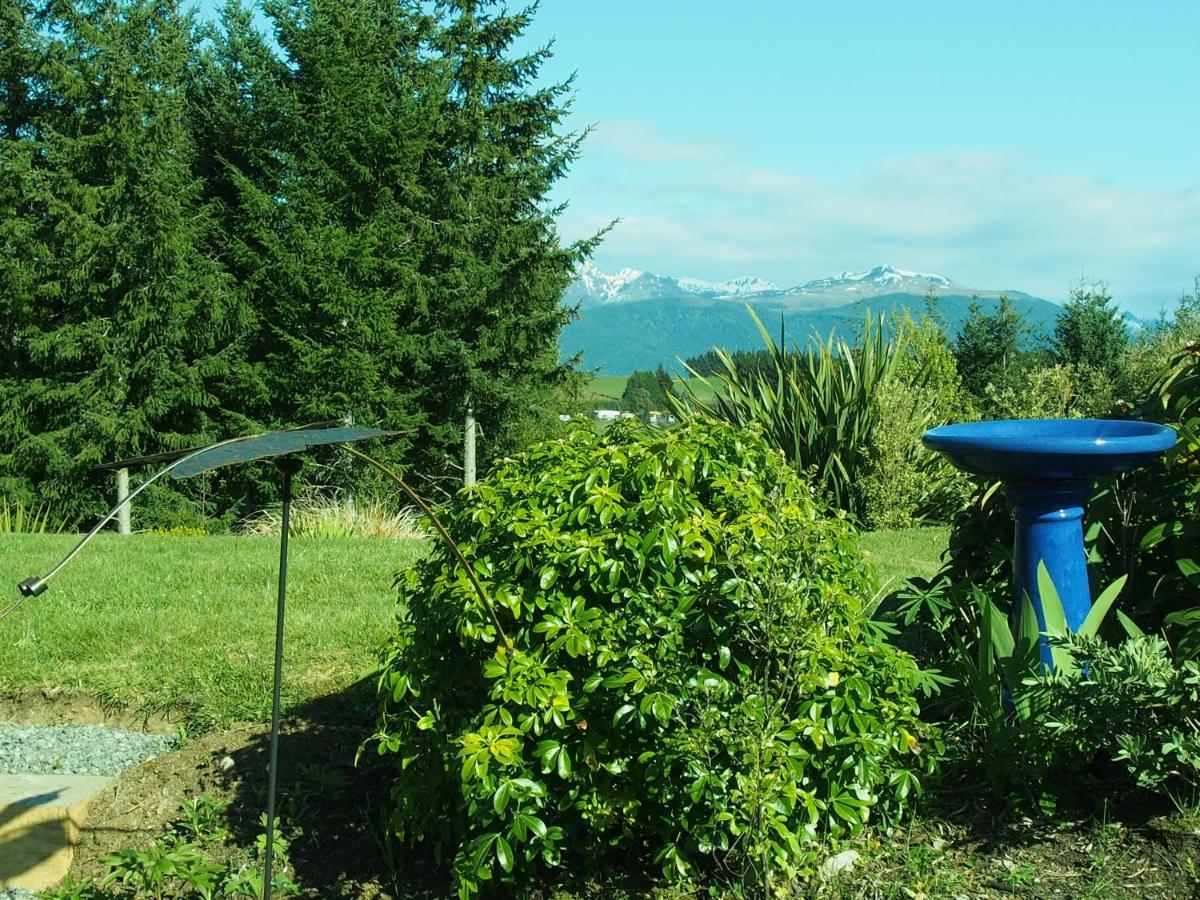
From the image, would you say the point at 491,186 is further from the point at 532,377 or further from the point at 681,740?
→ the point at 681,740

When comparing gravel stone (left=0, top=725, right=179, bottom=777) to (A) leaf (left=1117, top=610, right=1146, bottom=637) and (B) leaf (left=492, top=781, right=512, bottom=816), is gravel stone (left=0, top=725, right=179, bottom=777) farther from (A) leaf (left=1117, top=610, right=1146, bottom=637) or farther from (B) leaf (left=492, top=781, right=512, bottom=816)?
(A) leaf (left=1117, top=610, right=1146, bottom=637)

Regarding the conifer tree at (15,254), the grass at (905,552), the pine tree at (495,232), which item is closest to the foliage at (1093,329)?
the pine tree at (495,232)

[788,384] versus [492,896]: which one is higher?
[788,384]

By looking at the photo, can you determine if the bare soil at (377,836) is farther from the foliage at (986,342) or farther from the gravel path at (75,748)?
the foliage at (986,342)

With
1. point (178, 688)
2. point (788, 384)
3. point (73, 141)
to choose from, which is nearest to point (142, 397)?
point (73, 141)

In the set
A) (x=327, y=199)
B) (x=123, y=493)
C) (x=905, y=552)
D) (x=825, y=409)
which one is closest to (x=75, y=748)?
(x=905, y=552)

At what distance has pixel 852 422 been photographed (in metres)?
9.98

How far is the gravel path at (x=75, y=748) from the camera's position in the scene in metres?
4.14

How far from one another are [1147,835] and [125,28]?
1966 cm

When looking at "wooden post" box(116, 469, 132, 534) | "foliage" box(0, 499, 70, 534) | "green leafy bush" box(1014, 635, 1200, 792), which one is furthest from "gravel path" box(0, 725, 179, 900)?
"wooden post" box(116, 469, 132, 534)

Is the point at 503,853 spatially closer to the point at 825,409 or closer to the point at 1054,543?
the point at 1054,543

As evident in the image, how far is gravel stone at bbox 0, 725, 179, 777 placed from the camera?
4.14 m

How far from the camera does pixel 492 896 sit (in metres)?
3.14

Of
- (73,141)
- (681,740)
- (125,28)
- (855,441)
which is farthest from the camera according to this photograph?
(125,28)
